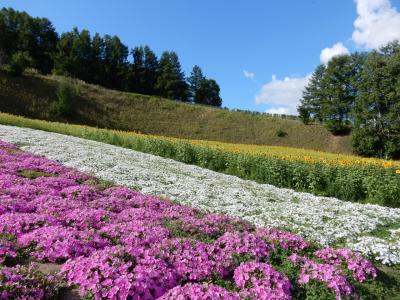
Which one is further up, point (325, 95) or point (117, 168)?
point (325, 95)

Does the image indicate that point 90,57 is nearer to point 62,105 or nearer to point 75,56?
point 75,56

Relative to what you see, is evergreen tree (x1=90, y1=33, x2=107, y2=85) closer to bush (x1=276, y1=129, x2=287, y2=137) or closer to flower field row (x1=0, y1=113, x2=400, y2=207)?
bush (x1=276, y1=129, x2=287, y2=137)

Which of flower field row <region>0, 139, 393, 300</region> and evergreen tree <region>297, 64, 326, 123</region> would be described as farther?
evergreen tree <region>297, 64, 326, 123</region>

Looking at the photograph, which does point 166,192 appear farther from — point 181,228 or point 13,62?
point 13,62

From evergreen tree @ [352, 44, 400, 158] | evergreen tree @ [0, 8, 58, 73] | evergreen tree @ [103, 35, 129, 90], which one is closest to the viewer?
evergreen tree @ [352, 44, 400, 158]

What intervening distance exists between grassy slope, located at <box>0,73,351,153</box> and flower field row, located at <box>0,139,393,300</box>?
188 ft

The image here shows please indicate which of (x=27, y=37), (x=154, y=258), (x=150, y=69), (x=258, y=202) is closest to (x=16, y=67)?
(x=27, y=37)

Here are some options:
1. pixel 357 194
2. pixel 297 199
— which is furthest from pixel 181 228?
pixel 357 194

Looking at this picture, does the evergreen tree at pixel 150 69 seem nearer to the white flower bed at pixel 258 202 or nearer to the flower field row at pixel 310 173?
the flower field row at pixel 310 173

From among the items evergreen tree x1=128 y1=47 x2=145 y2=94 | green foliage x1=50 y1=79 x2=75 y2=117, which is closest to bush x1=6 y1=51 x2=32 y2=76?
green foliage x1=50 y1=79 x2=75 y2=117

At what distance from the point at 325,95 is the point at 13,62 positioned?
7183 cm

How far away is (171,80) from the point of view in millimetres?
113438

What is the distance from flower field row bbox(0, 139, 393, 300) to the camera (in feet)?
21.5

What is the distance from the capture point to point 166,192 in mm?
16172
